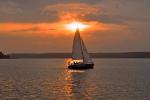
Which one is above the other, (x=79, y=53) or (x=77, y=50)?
(x=77, y=50)

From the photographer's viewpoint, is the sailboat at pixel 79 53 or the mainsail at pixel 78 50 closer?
the mainsail at pixel 78 50

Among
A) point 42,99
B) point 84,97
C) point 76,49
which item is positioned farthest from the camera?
point 76,49

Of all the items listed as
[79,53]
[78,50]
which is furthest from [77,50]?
[79,53]

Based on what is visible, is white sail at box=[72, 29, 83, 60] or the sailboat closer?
white sail at box=[72, 29, 83, 60]

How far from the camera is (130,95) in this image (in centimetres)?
6431

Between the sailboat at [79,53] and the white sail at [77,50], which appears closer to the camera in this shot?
the white sail at [77,50]

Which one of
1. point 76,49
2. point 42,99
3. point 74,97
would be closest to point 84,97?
point 74,97

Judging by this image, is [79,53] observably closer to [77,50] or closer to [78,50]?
[78,50]

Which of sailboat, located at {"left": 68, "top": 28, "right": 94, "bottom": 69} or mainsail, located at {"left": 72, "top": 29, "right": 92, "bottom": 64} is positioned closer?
mainsail, located at {"left": 72, "top": 29, "right": 92, "bottom": 64}

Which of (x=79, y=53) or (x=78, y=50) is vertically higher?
(x=78, y=50)

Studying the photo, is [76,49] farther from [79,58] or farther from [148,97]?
Answer: [148,97]

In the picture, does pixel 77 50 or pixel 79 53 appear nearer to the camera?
pixel 77 50

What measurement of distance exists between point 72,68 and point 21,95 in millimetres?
84596

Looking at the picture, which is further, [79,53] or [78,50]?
[79,53]
